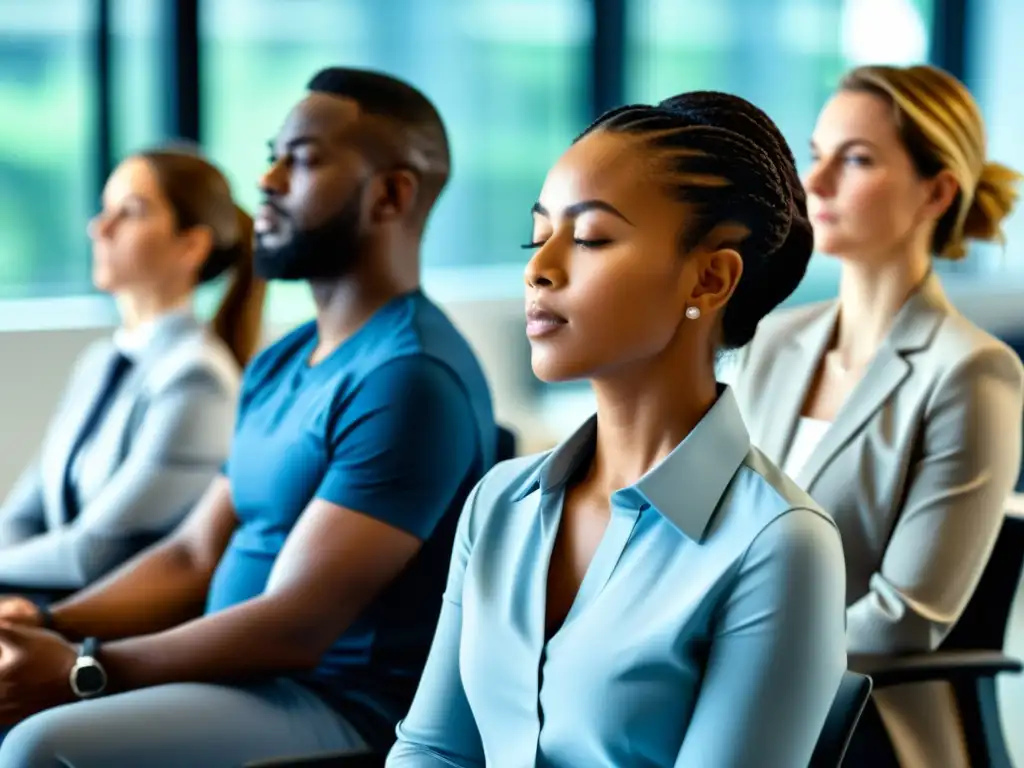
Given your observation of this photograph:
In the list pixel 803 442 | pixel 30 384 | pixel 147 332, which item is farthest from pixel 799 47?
pixel 803 442

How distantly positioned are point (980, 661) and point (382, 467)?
0.77 metres

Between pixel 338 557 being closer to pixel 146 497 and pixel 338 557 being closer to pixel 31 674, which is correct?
pixel 31 674

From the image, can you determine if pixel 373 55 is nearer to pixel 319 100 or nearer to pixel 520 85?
pixel 520 85

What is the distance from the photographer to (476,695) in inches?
50.1

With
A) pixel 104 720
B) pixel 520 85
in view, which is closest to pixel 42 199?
pixel 520 85

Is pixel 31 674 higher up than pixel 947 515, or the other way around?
pixel 947 515

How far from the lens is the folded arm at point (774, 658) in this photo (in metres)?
1.10

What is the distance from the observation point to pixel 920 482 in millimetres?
1838

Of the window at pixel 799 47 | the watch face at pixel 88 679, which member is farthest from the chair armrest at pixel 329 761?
the window at pixel 799 47

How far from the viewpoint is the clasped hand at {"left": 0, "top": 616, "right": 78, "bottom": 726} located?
171 cm

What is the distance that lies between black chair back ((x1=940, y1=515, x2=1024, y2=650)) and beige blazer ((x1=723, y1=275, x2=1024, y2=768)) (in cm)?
3

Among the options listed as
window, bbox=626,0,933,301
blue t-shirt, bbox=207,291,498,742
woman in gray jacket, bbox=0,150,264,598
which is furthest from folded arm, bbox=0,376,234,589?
window, bbox=626,0,933,301

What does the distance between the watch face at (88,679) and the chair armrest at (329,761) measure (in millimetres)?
256

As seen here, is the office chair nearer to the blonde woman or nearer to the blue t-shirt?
the blonde woman
